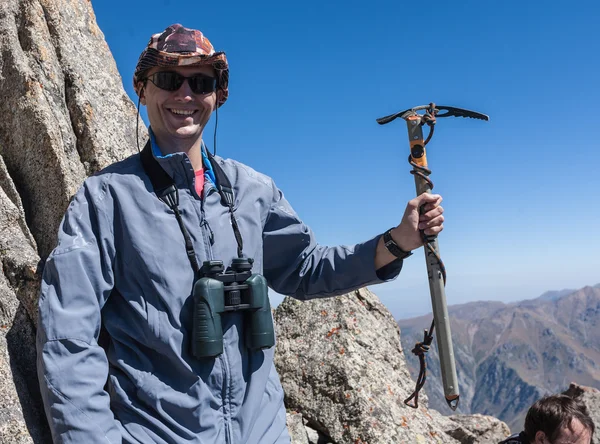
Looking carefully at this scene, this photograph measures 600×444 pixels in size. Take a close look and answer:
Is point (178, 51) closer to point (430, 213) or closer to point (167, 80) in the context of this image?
point (167, 80)

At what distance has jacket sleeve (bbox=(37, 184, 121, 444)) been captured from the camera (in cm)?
432

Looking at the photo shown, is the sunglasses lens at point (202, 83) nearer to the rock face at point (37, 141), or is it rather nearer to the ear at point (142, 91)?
the ear at point (142, 91)

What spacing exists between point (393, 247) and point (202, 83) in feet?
8.43

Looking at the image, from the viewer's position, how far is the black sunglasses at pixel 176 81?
5.43m

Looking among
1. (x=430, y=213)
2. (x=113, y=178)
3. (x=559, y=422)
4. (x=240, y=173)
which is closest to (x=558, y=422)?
(x=559, y=422)

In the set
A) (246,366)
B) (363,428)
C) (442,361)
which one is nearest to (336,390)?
(363,428)

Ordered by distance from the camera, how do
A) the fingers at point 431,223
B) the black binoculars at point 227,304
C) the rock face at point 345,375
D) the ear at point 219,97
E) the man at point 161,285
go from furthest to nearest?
the rock face at point 345,375, the ear at point 219,97, the fingers at point 431,223, the black binoculars at point 227,304, the man at point 161,285

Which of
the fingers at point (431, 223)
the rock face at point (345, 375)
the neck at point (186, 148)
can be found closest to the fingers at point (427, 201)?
the fingers at point (431, 223)

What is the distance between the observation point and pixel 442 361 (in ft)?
20.0

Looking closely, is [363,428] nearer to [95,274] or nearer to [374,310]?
[374,310]

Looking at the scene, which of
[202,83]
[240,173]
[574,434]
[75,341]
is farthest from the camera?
[574,434]

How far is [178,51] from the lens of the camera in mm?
5344

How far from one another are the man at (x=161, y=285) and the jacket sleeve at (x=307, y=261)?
33 centimetres

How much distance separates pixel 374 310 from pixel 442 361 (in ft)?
21.0
